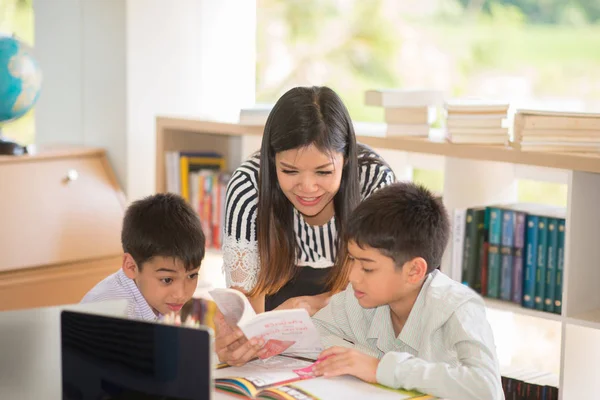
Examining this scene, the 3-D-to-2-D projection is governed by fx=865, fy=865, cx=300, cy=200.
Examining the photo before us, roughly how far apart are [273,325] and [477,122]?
1.35 m

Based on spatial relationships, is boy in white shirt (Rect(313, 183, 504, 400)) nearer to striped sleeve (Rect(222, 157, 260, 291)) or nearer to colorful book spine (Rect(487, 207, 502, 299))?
striped sleeve (Rect(222, 157, 260, 291))

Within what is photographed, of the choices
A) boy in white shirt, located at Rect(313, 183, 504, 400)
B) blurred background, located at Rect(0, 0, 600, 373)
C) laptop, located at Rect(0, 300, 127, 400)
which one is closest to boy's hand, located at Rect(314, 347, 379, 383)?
boy in white shirt, located at Rect(313, 183, 504, 400)

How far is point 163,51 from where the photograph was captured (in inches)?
152

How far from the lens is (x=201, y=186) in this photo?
3.66 m

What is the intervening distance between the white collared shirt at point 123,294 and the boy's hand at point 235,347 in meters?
0.34

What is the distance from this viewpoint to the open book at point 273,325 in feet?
5.27

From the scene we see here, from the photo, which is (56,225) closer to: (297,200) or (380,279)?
(297,200)

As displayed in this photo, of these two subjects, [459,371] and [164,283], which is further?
[164,283]

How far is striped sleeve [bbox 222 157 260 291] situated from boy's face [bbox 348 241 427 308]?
64cm

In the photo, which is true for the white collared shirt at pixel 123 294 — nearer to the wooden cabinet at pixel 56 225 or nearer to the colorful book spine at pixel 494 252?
the colorful book spine at pixel 494 252

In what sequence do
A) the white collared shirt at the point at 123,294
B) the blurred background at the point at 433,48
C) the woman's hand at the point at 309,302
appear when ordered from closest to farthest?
the white collared shirt at the point at 123,294
the woman's hand at the point at 309,302
the blurred background at the point at 433,48

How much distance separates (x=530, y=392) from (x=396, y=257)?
1182 mm

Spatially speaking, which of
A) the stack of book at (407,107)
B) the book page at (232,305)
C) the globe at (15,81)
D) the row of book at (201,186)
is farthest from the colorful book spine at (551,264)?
the globe at (15,81)

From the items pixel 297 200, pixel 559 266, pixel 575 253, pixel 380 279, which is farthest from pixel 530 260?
pixel 380 279
